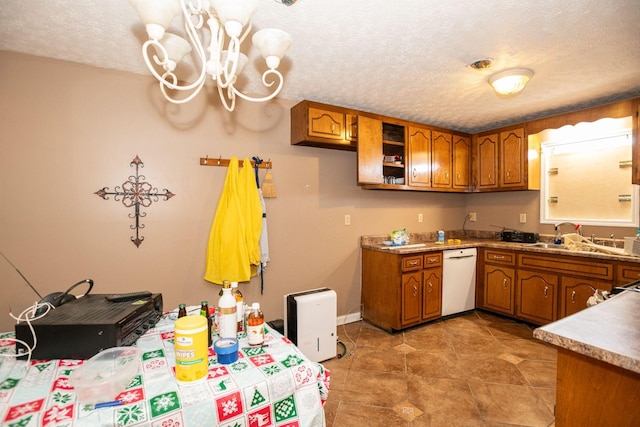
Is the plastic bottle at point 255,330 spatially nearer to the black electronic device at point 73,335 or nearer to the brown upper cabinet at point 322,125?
the black electronic device at point 73,335

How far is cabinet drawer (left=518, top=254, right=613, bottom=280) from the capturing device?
271 centimetres

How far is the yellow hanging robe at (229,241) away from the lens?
2619mm

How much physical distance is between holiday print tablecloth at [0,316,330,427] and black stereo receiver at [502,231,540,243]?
3.42 meters

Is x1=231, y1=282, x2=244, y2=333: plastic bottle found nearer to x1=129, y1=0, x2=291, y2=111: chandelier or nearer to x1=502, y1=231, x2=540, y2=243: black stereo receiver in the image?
x1=129, y1=0, x2=291, y2=111: chandelier

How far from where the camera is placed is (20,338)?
43.5 inches

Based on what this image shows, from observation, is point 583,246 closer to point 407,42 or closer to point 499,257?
point 499,257

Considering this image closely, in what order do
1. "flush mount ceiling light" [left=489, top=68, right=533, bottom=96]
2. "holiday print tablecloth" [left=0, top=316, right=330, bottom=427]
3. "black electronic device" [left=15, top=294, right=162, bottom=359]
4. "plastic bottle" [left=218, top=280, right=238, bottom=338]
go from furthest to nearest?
"flush mount ceiling light" [left=489, top=68, right=533, bottom=96], "plastic bottle" [left=218, top=280, right=238, bottom=338], "black electronic device" [left=15, top=294, right=162, bottom=359], "holiday print tablecloth" [left=0, top=316, right=330, bottom=427]

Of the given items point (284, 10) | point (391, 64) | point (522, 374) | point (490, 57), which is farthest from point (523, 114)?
point (284, 10)

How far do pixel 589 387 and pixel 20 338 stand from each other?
1.98 m

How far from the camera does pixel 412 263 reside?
316 centimetres

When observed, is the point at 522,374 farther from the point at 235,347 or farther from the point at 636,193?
the point at 235,347

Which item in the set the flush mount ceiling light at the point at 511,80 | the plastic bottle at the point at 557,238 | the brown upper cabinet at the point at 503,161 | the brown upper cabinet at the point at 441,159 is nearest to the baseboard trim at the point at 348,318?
the brown upper cabinet at the point at 441,159

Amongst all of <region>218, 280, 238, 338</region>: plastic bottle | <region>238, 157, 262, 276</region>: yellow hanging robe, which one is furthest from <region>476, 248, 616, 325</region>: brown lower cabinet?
<region>218, 280, 238, 338</region>: plastic bottle

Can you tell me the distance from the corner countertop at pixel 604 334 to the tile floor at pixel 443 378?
1.08 meters
